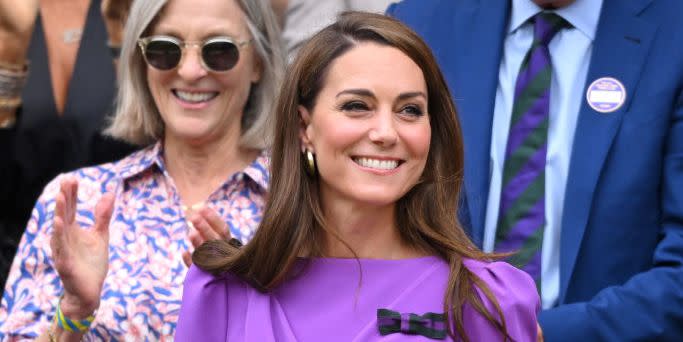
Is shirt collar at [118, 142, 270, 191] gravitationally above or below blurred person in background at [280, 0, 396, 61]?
below

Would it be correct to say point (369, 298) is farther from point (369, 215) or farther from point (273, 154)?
point (273, 154)

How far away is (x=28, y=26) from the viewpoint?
5.29 m

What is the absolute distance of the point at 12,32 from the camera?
5.24 m

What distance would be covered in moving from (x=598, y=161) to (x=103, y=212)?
1.60 meters

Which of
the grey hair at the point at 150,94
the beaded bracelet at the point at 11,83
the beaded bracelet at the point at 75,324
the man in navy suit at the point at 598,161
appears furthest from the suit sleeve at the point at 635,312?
the beaded bracelet at the point at 11,83

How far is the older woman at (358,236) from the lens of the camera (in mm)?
3504

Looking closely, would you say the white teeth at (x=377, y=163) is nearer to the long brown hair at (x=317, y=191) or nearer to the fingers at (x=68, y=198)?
the long brown hair at (x=317, y=191)

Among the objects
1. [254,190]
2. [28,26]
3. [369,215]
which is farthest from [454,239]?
[28,26]

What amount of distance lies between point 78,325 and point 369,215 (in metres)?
1.13

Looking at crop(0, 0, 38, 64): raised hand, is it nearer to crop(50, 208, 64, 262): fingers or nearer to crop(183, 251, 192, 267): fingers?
crop(50, 208, 64, 262): fingers

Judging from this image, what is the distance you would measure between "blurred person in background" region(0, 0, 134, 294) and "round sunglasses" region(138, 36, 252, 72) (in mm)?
689

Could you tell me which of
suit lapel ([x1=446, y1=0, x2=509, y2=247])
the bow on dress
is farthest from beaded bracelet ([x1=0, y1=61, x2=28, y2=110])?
the bow on dress

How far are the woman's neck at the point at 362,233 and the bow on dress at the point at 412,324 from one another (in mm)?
248

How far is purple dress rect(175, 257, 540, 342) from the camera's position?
349cm
